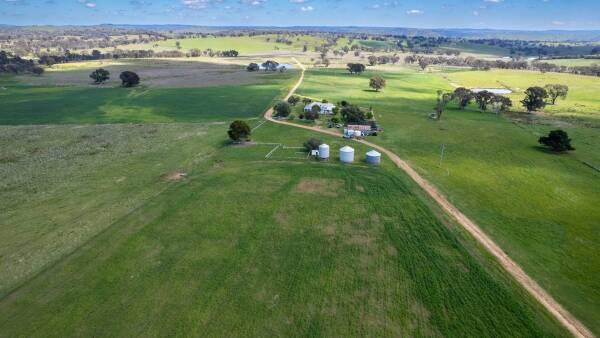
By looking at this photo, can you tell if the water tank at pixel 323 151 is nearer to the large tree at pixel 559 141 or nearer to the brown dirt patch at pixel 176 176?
the brown dirt patch at pixel 176 176

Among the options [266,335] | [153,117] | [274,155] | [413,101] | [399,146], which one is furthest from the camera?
[413,101]

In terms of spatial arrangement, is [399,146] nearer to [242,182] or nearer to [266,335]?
[242,182]

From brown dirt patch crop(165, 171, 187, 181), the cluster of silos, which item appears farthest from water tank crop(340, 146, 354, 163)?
brown dirt patch crop(165, 171, 187, 181)

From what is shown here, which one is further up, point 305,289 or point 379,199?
point 379,199

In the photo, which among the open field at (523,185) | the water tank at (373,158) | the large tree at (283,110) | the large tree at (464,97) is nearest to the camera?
the open field at (523,185)

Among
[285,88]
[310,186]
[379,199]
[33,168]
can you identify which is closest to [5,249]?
[33,168]

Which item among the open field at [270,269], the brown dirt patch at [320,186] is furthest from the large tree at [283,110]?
the brown dirt patch at [320,186]

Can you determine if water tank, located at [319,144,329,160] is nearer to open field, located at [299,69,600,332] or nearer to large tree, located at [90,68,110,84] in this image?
open field, located at [299,69,600,332]
